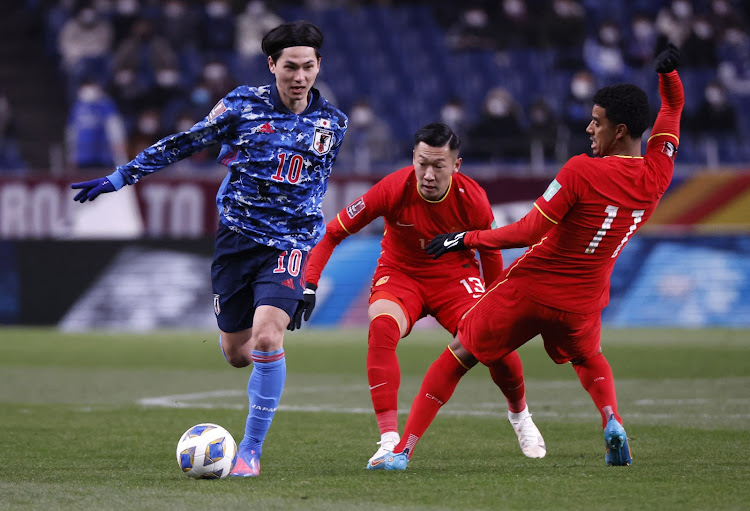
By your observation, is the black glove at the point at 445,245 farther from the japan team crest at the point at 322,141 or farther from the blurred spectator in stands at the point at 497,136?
the blurred spectator in stands at the point at 497,136

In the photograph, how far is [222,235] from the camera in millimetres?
6566

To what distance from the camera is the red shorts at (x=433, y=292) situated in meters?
7.27

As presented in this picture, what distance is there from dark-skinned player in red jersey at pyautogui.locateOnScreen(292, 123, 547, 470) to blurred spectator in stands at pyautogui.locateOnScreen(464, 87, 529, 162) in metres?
12.3

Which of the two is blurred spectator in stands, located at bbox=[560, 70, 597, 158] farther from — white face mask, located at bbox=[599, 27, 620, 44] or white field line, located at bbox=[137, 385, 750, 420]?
white field line, located at bbox=[137, 385, 750, 420]

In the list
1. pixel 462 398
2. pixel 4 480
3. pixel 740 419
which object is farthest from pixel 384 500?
pixel 462 398

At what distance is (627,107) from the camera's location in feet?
20.3

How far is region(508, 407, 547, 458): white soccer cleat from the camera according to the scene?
6.70 meters

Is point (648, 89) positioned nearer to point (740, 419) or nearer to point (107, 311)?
point (107, 311)

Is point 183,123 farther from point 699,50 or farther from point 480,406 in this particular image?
point 480,406

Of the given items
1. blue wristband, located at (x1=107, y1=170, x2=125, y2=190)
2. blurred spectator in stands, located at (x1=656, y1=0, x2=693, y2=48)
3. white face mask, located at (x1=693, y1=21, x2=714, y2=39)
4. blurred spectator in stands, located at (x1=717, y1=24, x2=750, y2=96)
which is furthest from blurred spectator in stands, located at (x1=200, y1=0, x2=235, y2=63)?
blue wristband, located at (x1=107, y1=170, x2=125, y2=190)

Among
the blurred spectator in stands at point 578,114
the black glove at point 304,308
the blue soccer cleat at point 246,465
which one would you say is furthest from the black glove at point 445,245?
the blurred spectator in stands at point 578,114

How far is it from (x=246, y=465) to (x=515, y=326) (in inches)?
61.6

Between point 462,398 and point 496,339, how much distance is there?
381 centimetres

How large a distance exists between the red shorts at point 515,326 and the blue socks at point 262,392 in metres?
1.02
